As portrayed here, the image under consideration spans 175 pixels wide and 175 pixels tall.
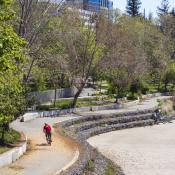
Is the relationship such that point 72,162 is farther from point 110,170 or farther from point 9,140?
point 9,140

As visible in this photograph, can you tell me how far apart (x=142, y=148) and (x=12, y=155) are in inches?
639

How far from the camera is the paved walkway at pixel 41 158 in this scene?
2596 cm

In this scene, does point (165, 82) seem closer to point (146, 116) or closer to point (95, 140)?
point (146, 116)

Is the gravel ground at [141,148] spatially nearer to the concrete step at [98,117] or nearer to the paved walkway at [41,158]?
the concrete step at [98,117]

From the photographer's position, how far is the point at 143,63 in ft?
226

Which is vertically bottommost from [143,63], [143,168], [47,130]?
[143,168]

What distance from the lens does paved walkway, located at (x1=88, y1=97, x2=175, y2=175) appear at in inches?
1342

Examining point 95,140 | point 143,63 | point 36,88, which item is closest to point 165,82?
point 143,63

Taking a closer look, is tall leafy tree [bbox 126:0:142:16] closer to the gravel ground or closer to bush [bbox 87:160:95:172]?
the gravel ground

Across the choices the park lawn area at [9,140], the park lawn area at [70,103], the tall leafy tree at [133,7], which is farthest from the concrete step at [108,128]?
the tall leafy tree at [133,7]

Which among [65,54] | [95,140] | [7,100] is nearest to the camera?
[7,100]

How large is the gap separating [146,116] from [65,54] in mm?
10808

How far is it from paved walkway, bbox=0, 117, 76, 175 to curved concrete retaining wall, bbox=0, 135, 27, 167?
0.25m

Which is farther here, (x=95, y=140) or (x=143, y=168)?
(x=95, y=140)
